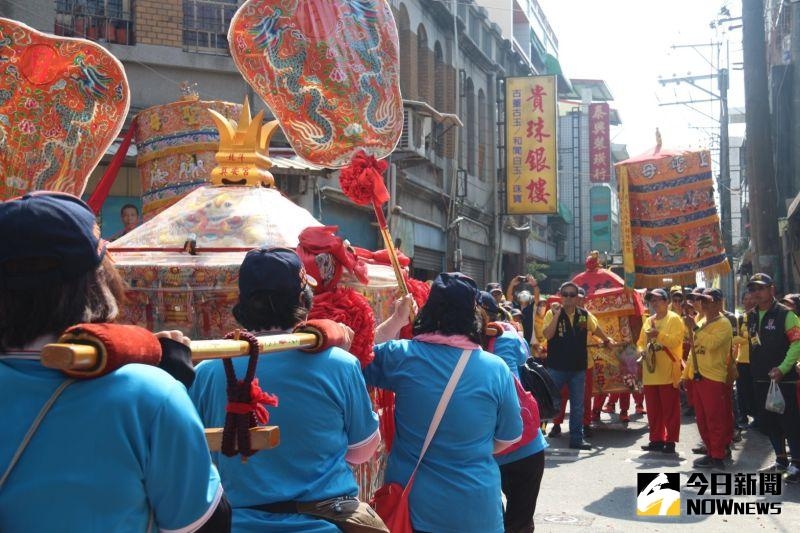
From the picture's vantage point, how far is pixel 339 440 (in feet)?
10.1

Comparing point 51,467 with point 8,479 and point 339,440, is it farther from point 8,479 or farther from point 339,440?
point 339,440

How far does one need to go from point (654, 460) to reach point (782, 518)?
2.51 meters

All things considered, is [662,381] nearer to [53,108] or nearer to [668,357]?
[668,357]

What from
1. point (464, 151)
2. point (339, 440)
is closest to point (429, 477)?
point (339, 440)

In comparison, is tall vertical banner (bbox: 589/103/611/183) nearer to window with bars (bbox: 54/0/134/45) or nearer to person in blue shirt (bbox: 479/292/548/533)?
window with bars (bbox: 54/0/134/45)

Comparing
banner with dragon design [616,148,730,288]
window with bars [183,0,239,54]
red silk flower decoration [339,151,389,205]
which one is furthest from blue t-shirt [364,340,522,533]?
window with bars [183,0,239,54]

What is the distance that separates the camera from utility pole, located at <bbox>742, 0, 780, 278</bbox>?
448 inches

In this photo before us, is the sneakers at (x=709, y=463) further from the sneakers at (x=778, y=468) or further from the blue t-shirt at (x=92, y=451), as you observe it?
the blue t-shirt at (x=92, y=451)

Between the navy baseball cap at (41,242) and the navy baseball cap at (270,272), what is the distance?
1.10 meters

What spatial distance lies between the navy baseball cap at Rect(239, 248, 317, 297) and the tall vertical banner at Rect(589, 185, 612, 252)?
4420 centimetres

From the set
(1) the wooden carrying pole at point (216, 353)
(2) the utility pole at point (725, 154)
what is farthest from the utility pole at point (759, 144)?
(2) the utility pole at point (725, 154)

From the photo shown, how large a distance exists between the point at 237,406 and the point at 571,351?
326 inches

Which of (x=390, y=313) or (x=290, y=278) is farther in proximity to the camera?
(x=390, y=313)

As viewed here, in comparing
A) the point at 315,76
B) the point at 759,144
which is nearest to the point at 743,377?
the point at 759,144
